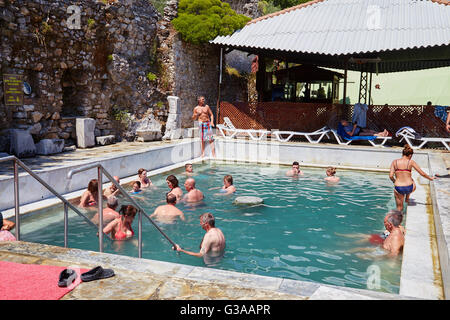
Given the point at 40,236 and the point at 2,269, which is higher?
the point at 2,269

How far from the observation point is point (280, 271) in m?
5.59

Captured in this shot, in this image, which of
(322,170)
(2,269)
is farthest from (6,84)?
(322,170)

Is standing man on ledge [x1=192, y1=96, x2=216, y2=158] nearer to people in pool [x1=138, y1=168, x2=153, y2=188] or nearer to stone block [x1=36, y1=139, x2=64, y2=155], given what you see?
people in pool [x1=138, y1=168, x2=153, y2=188]

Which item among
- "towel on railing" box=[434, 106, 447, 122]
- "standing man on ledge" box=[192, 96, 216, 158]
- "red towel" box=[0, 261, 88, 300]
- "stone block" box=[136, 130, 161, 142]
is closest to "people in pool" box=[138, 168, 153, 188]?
"standing man on ledge" box=[192, 96, 216, 158]

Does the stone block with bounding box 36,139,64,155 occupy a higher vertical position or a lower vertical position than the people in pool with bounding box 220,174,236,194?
higher

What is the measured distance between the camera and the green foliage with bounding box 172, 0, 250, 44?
17016 mm

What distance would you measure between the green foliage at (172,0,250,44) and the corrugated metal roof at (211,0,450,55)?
0.99 metres

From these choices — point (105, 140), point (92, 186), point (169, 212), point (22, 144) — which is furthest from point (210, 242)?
point (105, 140)

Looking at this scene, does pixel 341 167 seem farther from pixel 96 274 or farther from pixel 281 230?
pixel 96 274

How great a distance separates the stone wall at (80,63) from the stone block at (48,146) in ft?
1.81

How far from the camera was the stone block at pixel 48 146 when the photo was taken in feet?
36.4

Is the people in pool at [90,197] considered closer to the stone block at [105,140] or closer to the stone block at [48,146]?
the stone block at [48,146]
